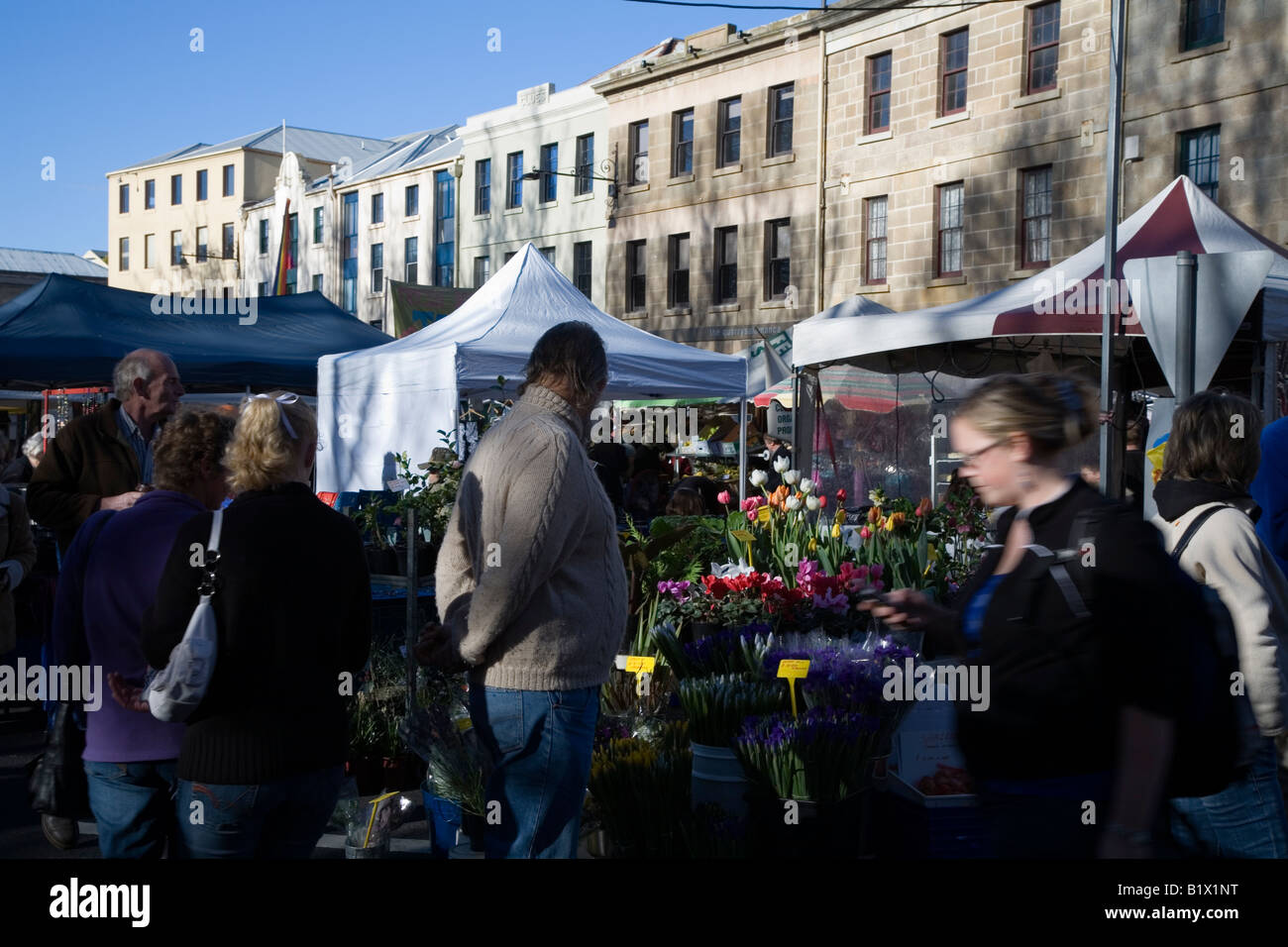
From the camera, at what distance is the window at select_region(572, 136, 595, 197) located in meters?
29.7

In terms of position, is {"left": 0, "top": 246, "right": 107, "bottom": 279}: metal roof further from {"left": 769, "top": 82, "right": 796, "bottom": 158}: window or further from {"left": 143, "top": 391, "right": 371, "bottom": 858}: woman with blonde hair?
{"left": 143, "top": 391, "right": 371, "bottom": 858}: woman with blonde hair

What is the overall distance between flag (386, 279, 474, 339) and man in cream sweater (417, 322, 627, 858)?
12.0 meters

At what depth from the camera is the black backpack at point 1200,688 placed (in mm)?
2301

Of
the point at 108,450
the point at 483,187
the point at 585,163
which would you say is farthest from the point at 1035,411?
the point at 483,187

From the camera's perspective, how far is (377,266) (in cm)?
3609

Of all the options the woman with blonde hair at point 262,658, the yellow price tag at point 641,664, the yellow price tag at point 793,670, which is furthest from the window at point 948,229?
the woman with blonde hair at point 262,658

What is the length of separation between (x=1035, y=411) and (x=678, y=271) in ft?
85.8

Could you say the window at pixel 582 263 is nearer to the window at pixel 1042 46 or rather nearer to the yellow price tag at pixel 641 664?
the window at pixel 1042 46

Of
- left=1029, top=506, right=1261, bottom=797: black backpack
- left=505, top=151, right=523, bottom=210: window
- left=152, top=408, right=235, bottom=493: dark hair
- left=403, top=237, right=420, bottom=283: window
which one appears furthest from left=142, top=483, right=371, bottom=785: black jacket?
left=403, top=237, right=420, bottom=283: window

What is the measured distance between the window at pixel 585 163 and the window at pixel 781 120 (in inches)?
218

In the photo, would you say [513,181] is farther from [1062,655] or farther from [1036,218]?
[1062,655]
